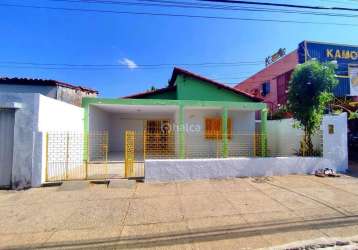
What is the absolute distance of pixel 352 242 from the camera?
155 inches

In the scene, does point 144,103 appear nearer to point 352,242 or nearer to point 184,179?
point 184,179

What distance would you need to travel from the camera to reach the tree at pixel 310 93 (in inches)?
383

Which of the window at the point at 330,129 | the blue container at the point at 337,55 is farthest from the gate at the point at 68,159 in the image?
the blue container at the point at 337,55

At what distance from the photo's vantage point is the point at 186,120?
13570mm

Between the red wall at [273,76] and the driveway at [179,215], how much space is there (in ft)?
39.3

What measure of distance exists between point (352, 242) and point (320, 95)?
7318 millimetres

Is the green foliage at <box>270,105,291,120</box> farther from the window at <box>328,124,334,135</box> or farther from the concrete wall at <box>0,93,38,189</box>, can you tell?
the concrete wall at <box>0,93,38,189</box>

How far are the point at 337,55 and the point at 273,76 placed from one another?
4780 mm

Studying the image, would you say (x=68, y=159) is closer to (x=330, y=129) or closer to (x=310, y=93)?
(x=310, y=93)

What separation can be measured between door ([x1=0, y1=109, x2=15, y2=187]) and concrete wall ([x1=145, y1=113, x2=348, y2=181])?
14.1 feet

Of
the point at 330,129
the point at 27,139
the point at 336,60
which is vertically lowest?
the point at 27,139

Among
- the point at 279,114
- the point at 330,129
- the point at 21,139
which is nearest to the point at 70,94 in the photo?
the point at 21,139

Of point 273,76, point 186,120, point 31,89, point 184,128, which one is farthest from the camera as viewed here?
point 273,76

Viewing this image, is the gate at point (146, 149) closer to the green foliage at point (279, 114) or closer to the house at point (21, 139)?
the house at point (21, 139)
